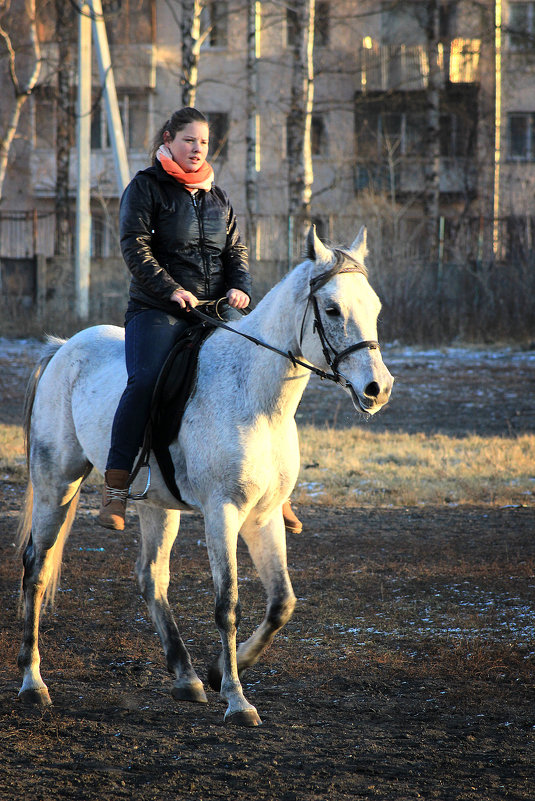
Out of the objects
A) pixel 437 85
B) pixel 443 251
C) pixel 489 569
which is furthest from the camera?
pixel 437 85

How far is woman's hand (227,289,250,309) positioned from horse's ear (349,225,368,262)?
30.1 inches

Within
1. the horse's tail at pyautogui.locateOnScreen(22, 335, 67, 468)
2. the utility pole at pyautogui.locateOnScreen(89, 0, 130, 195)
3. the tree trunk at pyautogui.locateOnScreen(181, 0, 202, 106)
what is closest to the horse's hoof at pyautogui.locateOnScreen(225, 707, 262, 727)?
the horse's tail at pyautogui.locateOnScreen(22, 335, 67, 468)

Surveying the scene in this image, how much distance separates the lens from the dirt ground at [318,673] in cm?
394

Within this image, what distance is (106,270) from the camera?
1033 inches

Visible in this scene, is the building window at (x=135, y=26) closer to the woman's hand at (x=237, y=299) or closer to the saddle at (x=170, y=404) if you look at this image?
the woman's hand at (x=237, y=299)

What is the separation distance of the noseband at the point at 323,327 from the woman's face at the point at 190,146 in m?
1.04

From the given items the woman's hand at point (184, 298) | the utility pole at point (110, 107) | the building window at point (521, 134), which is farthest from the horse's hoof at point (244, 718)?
the building window at point (521, 134)

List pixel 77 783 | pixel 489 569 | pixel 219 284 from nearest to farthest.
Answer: pixel 77 783 → pixel 219 284 → pixel 489 569

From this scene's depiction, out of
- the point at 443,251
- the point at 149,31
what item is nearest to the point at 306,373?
the point at 443,251

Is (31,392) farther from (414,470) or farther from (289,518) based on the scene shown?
(414,470)

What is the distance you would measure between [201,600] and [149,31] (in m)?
34.4

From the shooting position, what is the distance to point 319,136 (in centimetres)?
3825

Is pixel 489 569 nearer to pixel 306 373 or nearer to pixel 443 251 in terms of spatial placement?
pixel 306 373

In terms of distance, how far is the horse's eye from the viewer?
4352 millimetres
